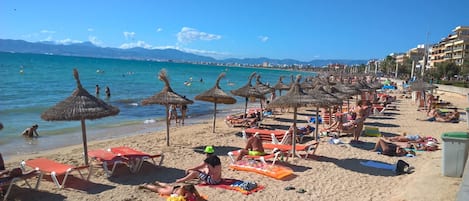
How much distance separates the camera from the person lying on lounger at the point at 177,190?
18.4 feet

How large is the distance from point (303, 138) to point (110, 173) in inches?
253

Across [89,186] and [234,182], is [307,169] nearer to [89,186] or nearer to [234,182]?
[234,182]

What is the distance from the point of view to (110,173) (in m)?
7.34

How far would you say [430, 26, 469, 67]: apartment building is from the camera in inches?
2773

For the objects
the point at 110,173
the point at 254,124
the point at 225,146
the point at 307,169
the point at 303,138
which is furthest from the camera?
the point at 254,124

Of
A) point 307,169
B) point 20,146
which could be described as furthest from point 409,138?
point 20,146

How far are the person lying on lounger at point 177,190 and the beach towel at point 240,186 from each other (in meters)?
0.68

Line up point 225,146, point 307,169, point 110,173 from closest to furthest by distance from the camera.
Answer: point 110,173
point 307,169
point 225,146

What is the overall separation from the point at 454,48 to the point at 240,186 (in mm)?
82302

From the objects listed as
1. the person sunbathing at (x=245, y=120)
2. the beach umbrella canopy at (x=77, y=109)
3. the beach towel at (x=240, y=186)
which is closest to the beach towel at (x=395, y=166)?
the beach towel at (x=240, y=186)

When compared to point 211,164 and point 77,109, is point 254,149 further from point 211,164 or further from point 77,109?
point 77,109

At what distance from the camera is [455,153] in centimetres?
613

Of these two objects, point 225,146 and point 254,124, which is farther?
point 254,124

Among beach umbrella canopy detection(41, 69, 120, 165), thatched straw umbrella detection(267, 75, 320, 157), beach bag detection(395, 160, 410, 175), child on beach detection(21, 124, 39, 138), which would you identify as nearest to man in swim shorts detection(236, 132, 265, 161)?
thatched straw umbrella detection(267, 75, 320, 157)
